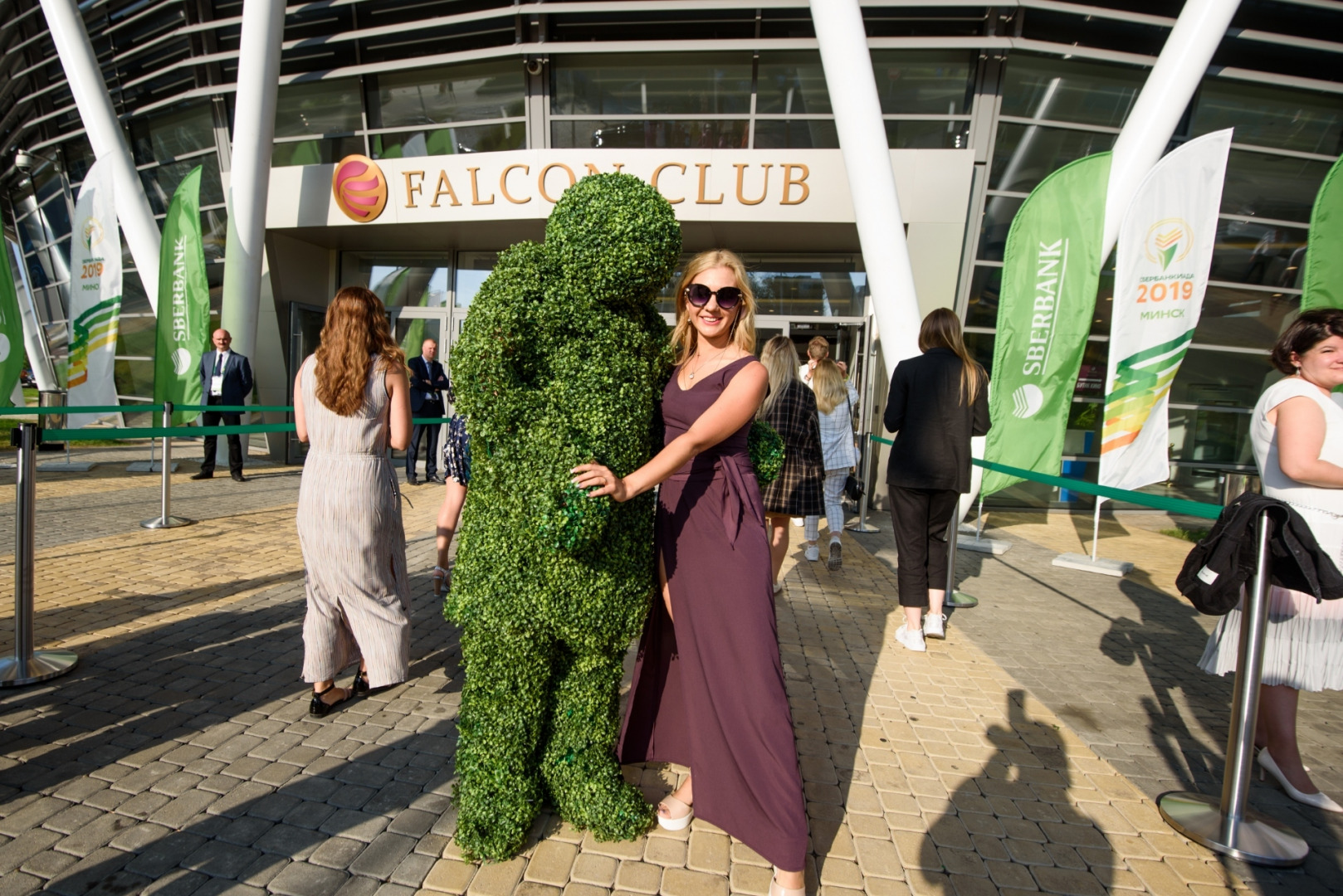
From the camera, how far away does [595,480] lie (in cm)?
196

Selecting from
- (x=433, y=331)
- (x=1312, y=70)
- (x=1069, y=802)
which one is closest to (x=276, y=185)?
(x=433, y=331)

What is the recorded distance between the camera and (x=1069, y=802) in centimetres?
273

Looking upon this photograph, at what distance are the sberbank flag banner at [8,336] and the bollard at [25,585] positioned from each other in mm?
3818

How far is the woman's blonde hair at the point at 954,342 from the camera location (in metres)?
4.23

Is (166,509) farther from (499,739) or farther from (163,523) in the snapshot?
(499,739)

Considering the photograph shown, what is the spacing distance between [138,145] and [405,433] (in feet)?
47.2

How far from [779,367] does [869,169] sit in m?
3.81

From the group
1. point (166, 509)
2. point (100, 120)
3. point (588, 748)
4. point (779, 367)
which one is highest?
point (100, 120)

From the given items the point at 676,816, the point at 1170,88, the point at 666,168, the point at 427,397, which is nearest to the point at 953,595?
the point at 676,816

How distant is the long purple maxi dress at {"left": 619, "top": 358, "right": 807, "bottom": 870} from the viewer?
2.07 meters

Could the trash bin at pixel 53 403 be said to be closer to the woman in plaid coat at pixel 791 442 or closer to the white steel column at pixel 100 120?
the white steel column at pixel 100 120

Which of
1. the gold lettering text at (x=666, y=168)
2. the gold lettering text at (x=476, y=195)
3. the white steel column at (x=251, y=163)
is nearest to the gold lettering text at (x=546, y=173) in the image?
the gold lettering text at (x=476, y=195)

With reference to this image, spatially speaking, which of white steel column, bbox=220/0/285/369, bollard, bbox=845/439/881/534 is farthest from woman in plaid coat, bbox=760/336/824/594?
white steel column, bbox=220/0/285/369

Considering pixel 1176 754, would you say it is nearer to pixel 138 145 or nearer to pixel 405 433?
pixel 405 433
